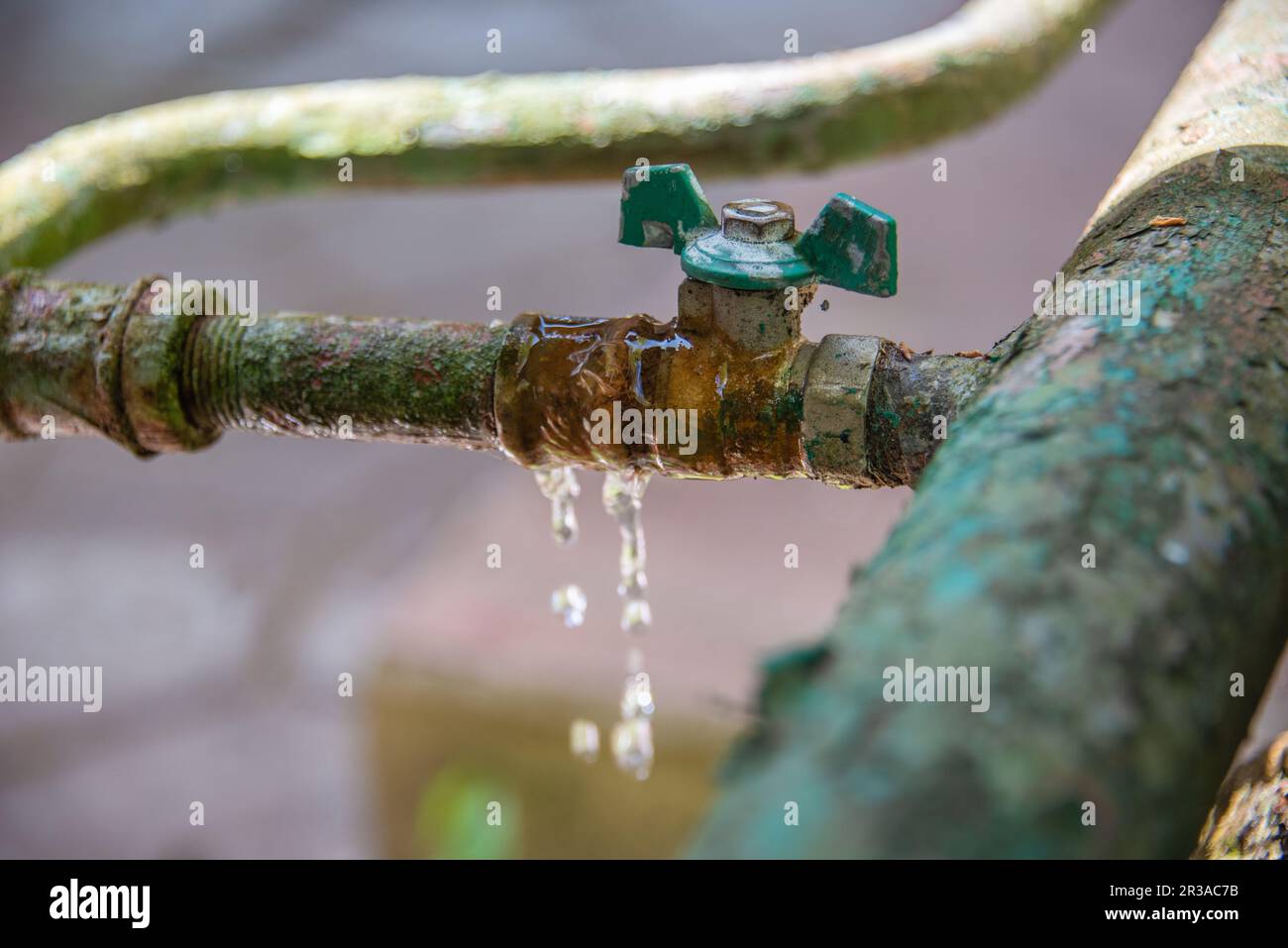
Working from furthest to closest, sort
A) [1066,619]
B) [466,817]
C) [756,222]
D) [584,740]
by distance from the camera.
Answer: [466,817] < [584,740] < [756,222] < [1066,619]

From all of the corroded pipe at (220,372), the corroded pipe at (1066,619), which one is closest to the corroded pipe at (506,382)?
the corroded pipe at (220,372)

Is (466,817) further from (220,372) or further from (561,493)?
(220,372)

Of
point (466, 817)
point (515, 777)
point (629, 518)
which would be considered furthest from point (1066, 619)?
point (466, 817)

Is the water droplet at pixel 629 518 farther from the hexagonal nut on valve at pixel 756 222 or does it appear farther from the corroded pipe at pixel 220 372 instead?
the hexagonal nut on valve at pixel 756 222

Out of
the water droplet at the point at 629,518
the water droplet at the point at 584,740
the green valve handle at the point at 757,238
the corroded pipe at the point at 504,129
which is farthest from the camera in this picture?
the water droplet at the point at 584,740
